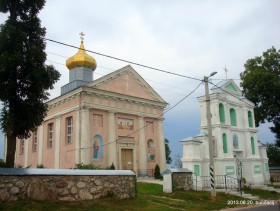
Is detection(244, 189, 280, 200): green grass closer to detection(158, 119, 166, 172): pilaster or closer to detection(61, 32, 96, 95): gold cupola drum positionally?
detection(158, 119, 166, 172): pilaster

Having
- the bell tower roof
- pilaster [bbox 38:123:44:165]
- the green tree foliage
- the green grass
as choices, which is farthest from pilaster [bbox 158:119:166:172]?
the green tree foliage

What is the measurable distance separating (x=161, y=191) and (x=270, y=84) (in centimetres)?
1906

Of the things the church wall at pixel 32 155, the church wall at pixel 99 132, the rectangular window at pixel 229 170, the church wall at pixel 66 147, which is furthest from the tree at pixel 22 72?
the church wall at pixel 32 155

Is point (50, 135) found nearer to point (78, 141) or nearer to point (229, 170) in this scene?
point (78, 141)

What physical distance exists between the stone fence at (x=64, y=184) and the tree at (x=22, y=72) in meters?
1.22

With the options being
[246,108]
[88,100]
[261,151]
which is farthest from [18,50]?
[261,151]

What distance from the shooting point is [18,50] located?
11.2 m

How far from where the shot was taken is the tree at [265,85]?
31.1 meters

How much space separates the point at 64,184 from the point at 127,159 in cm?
1669

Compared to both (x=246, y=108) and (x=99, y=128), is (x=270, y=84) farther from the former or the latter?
(x=99, y=128)

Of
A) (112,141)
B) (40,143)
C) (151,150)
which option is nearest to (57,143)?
(40,143)

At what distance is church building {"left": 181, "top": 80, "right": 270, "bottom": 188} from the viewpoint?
20656mm

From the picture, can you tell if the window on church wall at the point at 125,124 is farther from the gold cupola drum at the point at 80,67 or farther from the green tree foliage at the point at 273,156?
the green tree foliage at the point at 273,156

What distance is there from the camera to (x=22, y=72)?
1125cm
